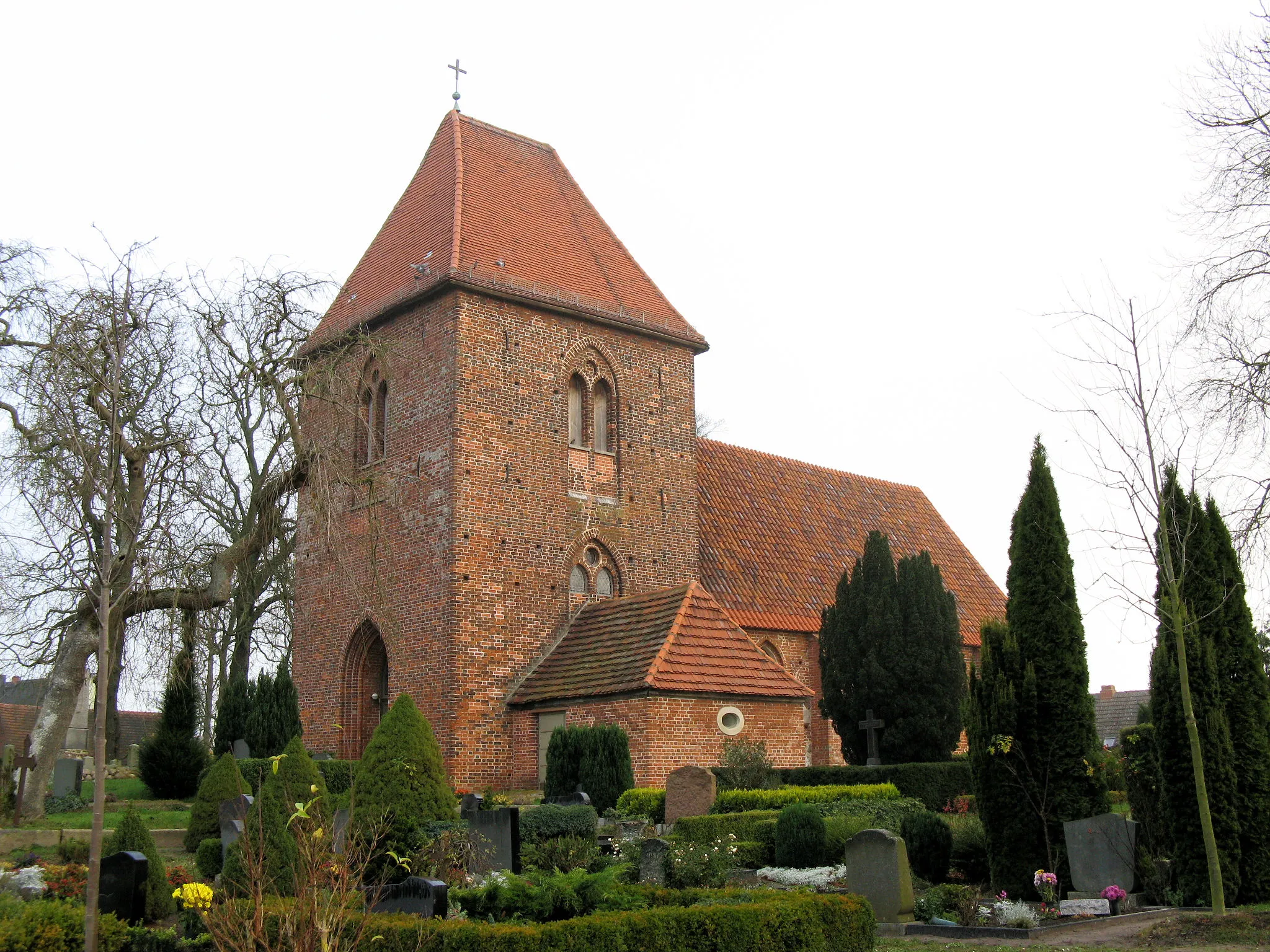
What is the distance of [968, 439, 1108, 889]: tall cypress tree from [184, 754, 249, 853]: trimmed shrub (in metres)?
10.0

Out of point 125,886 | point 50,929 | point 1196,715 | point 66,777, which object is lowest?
point 50,929

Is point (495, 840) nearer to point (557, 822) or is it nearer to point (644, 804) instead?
point (557, 822)

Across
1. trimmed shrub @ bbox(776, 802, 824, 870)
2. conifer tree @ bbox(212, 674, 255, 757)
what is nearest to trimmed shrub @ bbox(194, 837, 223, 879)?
trimmed shrub @ bbox(776, 802, 824, 870)

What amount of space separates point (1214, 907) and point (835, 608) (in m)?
11.5

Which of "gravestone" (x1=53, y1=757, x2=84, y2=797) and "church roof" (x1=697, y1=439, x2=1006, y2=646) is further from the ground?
"church roof" (x1=697, y1=439, x2=1006, y2=646)

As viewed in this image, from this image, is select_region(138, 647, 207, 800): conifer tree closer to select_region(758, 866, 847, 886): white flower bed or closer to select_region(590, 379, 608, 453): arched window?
select_region(590, 379, 608, 453): arched window

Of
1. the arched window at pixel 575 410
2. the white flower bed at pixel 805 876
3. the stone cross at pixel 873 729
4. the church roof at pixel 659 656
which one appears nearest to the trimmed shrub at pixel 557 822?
the white flower bed at pixel 805 876

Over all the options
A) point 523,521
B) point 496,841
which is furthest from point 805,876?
point 523,521

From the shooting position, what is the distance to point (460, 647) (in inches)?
800

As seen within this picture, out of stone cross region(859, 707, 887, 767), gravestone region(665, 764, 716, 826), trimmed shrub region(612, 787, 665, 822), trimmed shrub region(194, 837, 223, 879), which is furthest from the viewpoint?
stone cross region(859, 707, 887, 767)

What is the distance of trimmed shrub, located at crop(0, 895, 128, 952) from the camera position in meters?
10.4

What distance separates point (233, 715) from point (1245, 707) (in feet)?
57.3

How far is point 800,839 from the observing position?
578 inches

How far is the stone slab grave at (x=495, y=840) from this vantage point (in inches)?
515
